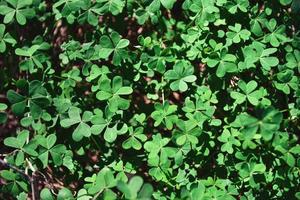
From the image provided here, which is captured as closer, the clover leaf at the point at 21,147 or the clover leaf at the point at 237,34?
the clover leaf at the point at 21,147

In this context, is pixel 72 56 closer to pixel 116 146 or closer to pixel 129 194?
pixel 116 146

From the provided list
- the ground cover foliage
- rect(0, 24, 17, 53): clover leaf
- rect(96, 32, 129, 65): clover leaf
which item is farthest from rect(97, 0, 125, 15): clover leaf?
rect(0, 24, 17, 53): clover leaf

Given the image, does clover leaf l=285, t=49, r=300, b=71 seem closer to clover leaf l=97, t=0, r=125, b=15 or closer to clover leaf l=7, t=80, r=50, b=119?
clover leaf l=97, t=0, r=125, b=15

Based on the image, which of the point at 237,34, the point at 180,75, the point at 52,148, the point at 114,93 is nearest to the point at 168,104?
the point at 180,75

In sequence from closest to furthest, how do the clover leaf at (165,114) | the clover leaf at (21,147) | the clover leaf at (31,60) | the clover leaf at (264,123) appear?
the clover leaf at (264,123) < the clover leaf at (21,147) < the clover leaf at (165,114) < the clover leaf at (31,60)

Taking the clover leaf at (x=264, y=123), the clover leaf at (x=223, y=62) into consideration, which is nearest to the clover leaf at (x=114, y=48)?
the clover leaf at (x=223, y=62)

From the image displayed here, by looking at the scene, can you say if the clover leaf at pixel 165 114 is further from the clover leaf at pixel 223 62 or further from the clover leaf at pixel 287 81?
the clover leaf at pixel 287 81

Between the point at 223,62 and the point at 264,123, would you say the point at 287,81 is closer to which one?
the point at 223,62

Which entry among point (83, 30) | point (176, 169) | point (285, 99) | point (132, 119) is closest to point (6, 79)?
point (83, 30)
